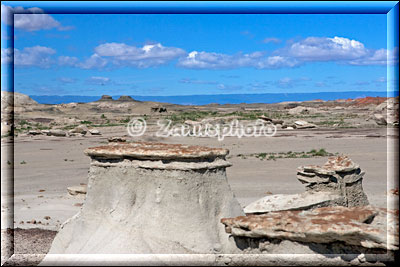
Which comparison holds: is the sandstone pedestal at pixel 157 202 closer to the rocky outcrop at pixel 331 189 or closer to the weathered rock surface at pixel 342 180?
the rocky outcrop at pixel 331 189

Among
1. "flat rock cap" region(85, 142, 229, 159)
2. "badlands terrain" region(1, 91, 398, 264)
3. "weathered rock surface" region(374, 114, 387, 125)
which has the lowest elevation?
"badlands terrain" region(1, 91, 398, 264)

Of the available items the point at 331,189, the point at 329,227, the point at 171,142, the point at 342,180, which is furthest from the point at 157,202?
the point at 171,142

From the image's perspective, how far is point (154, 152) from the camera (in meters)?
6.39

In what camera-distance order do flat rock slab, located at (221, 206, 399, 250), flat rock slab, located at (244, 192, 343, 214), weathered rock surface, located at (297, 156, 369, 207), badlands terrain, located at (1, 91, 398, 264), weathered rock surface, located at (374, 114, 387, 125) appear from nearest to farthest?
flat rock slab, located at (221, 206, 399, 250), flat rock slab, located at (244, 192, 343, 214), weathered rock surface, located at (297, 156, 369, 207), badlands terrain, located at (1, 91, 398, 264), weathered rock surface, located at (374, 114, 387, 125)

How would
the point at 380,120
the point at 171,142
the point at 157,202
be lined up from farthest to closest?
the point at 380,120 < the point at 171,142 < the point at 157,202

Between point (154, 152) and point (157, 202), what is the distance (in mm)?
626

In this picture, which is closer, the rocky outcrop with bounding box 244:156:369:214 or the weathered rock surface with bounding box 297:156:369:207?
the rocky outcrop with bounding box 244:156:369:214

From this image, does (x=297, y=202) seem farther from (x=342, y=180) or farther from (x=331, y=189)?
(x=342, y=180)

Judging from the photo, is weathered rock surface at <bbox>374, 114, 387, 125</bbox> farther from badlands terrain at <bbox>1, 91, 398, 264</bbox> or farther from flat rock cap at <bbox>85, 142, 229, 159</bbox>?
flat rock cap at <bbox>85, 142, 229, 159</bbox>

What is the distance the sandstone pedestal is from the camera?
630cm

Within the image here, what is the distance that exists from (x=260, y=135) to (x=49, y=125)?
58.7 ft

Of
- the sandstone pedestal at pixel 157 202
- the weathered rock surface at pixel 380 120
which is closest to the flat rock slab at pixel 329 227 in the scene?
the sandstone pedestal at pixel 157 202

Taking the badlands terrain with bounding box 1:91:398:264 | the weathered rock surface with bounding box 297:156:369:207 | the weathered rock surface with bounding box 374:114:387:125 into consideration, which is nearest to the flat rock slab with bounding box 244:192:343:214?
the weathered rock surface with bounding box 297:156:369:207

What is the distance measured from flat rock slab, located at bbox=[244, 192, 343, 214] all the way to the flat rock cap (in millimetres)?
2557
